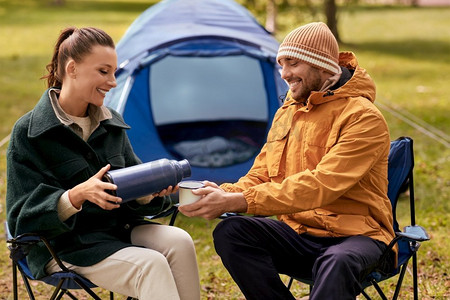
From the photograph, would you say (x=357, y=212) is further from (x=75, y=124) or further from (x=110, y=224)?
(x=75, y=124)

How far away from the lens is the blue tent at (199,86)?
505cm

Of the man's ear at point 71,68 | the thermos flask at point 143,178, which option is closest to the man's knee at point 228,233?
the thermos flask at point 143,178

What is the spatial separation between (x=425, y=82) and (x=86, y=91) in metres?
8.08

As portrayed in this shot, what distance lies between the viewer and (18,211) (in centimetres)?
237

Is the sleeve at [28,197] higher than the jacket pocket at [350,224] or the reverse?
higher

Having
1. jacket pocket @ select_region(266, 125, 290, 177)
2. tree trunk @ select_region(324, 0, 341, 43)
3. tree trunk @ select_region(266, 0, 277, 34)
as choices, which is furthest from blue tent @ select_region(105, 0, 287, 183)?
tree trunk @ select_region(266, 0, 277, 34)

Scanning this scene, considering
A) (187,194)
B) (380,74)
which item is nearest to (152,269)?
(187,194)

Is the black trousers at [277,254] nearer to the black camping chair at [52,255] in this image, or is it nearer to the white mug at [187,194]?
the white mug at [187,194]

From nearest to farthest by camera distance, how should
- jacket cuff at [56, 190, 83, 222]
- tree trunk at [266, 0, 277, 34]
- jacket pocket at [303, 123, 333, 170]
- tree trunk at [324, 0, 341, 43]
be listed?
jacket cuff at [56, 190, 83, 222]
jacket pocket at [303, 123, 333, 170]
tree trunk at [324, 0, 341, 43]
tree trunk at [266, 0, 277, 34]

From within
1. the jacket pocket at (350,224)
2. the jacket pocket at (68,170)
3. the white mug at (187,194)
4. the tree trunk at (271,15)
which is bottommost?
the tree trunk at (271,15)

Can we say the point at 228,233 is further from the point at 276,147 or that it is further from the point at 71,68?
the point at 71,68

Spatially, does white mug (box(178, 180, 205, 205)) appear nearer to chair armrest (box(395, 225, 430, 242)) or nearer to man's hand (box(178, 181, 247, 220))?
man's hand (box(178, 181, 247, 220))

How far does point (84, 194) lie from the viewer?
2.24 meters

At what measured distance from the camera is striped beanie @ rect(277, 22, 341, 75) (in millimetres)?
2582
